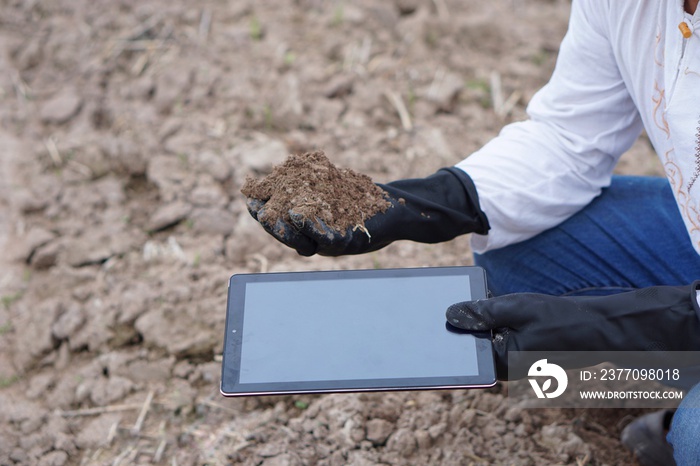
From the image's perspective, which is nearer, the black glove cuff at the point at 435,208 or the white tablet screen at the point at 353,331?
the white tablet screen at the point at 353,331

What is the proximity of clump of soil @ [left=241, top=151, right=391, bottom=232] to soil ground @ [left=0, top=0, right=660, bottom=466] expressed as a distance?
54 cm

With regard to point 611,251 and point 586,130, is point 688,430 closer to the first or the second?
point 611,251

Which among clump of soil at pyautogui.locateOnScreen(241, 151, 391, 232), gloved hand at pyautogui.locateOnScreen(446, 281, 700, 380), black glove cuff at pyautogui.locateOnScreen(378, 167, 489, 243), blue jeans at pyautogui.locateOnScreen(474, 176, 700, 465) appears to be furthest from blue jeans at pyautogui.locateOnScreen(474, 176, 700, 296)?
clump of soil at pyautogui.locateOnScreen(241, 151, 391, 232)

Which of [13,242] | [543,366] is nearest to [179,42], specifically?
[13,242]

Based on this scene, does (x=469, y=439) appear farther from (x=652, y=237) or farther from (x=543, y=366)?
(x=652, y=237)

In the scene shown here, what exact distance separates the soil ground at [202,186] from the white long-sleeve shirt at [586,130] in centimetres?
49

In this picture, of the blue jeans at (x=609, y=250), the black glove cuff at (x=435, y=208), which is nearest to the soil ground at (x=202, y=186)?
the blue jeans at (x=609, y=250)

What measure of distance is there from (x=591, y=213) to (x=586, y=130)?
204 mm

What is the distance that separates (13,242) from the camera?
7.48 feet

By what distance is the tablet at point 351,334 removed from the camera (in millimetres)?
1383

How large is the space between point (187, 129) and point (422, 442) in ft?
4.45

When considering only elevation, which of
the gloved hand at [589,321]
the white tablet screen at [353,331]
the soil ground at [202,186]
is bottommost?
the soil ground at [202,186]

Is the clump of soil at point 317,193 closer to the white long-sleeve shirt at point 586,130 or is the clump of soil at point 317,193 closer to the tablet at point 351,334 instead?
the tablet at point 351,334

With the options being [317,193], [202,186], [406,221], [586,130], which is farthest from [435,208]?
[202,186]
